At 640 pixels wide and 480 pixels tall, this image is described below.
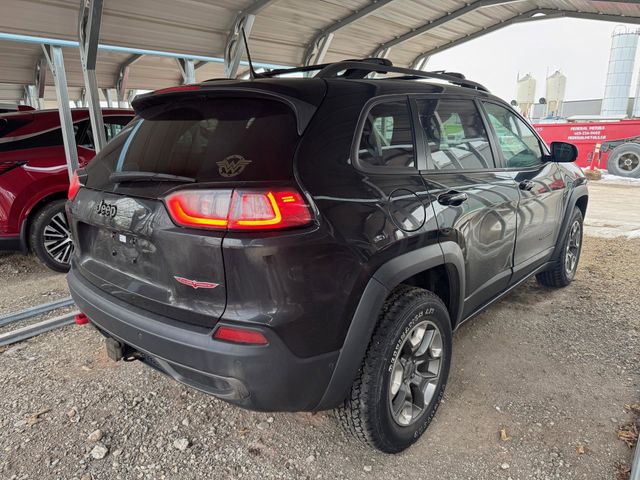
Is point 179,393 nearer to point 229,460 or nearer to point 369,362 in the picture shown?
point 229,460

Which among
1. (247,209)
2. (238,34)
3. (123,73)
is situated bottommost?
(247,209)

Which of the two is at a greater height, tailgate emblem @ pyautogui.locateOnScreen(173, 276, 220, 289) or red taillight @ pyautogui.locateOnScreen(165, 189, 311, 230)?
red taillight @ pyautogui.locateOnScreen(165, 189, 311, 230)

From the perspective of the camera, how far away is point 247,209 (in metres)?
1.59

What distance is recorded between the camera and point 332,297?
66.6 inches

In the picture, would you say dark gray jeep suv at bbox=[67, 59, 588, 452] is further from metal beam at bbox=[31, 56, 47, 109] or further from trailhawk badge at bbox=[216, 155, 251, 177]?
metal beam at bbox=[31, 56, 47, 109]

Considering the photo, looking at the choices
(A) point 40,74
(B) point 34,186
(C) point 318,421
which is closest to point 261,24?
(B) point 34,186

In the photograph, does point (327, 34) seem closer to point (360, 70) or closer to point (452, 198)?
point (360, 70)

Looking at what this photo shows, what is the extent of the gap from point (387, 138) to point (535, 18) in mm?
9305

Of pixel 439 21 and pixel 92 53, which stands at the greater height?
pixel 439 21

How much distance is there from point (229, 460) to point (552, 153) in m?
3.28

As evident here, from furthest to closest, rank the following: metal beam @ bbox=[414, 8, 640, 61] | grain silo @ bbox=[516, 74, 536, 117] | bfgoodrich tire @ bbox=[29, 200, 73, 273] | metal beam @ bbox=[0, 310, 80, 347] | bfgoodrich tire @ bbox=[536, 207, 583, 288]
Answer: grain silo @ bbox=[516, 74, 536, 117] → metal beam @ bbox=[414, 8, 640, 61] → bfgoodrich tire @ bbox=[29, 200, 73, 273] → bfgoodrich tire @ bbox=[536, 207, 583, 288] → metal beam @ bbox=[0, 310, 80, 347]

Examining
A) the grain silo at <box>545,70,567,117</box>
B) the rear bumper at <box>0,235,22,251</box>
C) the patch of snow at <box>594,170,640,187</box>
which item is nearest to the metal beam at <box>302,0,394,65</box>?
the rear bumper at <box>0,235,22,251</box>

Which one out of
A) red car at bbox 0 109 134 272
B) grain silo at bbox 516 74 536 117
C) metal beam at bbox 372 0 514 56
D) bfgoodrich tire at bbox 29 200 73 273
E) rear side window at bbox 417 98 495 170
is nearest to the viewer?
rear side window at bbox 417 98 495 170

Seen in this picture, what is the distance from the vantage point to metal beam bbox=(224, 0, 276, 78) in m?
6.36
